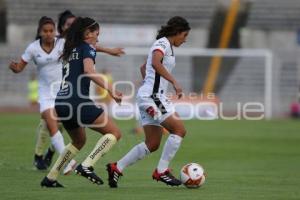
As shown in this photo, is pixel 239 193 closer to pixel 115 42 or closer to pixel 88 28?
pixel 88 28

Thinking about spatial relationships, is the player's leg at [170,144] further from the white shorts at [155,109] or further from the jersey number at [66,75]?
the jersey number at [66,75]

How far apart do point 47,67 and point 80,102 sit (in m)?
3.37

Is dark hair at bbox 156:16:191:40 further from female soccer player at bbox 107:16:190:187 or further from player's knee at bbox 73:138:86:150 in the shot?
player's knee at bbox 73:138:86:150

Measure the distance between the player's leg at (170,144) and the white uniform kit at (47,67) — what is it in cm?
292

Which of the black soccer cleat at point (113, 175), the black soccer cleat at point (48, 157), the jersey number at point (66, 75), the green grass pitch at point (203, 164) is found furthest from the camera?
the black soccer cleat at point (48, 157)

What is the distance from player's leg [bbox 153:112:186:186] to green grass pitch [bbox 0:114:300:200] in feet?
0.42

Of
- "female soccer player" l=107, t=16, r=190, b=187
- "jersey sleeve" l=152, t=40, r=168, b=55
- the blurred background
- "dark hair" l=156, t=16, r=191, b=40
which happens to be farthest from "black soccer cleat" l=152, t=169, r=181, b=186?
the blurred background

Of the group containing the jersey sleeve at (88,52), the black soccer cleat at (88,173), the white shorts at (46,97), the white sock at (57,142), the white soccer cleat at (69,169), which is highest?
the jersey sleeve at (88,52)

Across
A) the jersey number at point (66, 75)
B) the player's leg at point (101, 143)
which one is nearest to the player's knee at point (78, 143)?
the player's leg at point (101, 143)

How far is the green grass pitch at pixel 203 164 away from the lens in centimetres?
1112

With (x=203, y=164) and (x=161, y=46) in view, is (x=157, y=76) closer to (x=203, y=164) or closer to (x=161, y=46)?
(x=161, y=46)

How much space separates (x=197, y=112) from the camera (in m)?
30.0

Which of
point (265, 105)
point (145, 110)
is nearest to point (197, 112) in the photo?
point (265, 105)

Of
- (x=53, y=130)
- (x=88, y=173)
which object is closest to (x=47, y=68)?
(x=53, y=130)
